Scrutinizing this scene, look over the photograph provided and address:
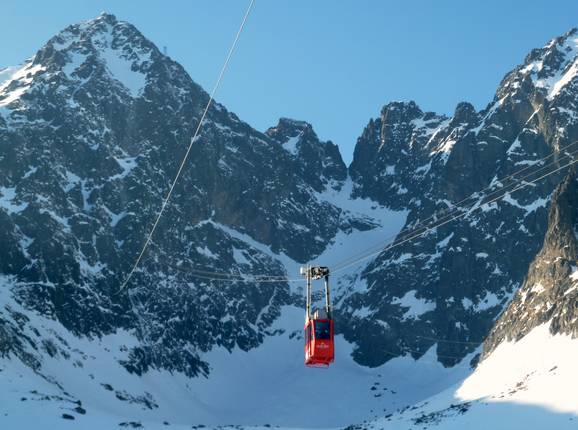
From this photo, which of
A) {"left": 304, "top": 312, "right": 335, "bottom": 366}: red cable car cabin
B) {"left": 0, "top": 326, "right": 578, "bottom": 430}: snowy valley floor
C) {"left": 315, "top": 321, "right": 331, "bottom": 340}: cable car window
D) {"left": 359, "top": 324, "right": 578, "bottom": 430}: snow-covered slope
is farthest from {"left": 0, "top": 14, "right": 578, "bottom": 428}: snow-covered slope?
{"left": 315, "top": 321, "right": 331, "bottom": 340}: cable car window

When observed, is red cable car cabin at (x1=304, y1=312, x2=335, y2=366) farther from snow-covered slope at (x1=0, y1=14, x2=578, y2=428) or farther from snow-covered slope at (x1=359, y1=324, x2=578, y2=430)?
snow-covered slope at (x1=0, y1=14, x2=578, y2=428)

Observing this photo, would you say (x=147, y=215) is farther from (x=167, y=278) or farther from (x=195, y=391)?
(x=195, y=391)

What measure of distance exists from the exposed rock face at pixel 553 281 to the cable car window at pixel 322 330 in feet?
288

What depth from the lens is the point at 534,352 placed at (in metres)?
128

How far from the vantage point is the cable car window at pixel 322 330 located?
164ft

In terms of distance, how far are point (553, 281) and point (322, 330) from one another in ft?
334

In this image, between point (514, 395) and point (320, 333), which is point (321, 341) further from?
point (514, 395)

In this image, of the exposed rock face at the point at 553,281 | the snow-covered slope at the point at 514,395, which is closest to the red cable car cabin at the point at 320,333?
the snow-covered slope at the point at 514,395

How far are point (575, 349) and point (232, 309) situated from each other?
9044cm

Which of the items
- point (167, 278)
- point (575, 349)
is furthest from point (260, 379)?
point (575, 349)

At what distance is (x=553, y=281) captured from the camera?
144625mm

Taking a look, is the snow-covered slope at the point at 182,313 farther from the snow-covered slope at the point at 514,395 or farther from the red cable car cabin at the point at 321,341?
the red cable car cabin at the point at 321,341

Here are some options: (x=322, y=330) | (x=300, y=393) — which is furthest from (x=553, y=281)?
(x=322, y=330)

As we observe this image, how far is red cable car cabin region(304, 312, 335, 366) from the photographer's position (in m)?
49.6
